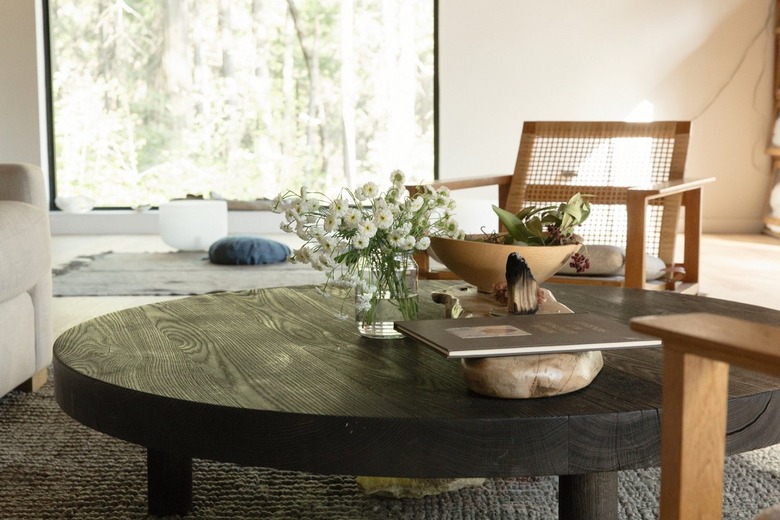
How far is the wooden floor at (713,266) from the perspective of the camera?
3.74 metres

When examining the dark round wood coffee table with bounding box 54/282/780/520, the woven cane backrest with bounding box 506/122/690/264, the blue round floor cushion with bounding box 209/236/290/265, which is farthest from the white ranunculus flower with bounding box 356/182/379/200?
the blue round floor cushion with bounding box 209/236/290/265

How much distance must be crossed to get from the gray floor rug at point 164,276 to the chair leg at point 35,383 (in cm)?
143

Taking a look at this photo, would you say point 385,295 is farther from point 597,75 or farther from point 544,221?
point 597,75

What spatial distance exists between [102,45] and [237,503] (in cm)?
554

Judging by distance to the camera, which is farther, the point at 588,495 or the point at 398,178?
the point at 398,178

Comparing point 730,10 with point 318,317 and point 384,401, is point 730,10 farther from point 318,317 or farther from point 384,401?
point 384,401

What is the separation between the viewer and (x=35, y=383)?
2488 millimetres

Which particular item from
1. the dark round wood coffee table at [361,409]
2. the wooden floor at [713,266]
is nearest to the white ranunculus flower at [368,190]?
the dark round wood coffee table at [361,409]

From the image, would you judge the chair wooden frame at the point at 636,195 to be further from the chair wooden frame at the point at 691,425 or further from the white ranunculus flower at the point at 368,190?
the chair wooden frame at the point at 691,425

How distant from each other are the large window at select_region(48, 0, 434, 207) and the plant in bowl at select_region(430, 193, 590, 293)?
5035mm

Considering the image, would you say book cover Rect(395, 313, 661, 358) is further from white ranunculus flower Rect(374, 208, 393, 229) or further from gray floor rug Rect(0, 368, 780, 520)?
gray floor rug Rect(0, 368, 780, 520)

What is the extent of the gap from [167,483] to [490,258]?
0.68 meters

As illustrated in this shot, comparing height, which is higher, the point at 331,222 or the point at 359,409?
the point at 331,222

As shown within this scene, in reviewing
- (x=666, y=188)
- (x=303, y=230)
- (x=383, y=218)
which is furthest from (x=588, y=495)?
(x=666, y=188)
